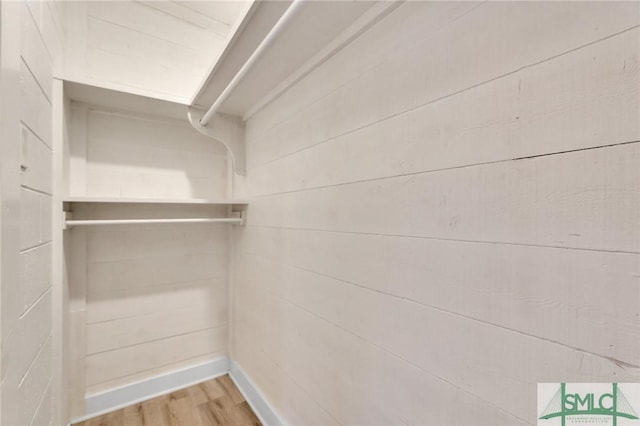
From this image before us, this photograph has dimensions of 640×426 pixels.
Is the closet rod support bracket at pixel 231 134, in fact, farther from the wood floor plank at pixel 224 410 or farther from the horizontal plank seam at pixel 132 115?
the wood floor plank at pixel 224 410

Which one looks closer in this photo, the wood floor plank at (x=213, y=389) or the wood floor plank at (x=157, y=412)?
the wood floor plank at (x=157, y=412)

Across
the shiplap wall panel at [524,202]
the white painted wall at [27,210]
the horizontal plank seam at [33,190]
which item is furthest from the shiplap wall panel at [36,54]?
the shiplap wall panel at [524,202]

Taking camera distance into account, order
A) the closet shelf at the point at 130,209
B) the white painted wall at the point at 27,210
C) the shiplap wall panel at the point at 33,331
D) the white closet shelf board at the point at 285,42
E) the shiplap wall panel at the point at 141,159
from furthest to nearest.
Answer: the shiplap wall panel at the point at 141,159 < the closet shelf at the point at 130,209 < the white closet shelf board at the point at 285,42 < the shiplap wall panel at the point at 33,331 < the white painted wall at the point at 27,210

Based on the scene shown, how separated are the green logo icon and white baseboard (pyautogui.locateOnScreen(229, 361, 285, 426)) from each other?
117 centimetres

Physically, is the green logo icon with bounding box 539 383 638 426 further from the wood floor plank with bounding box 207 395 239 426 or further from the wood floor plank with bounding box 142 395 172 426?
the wood floor plank with bounding box 142 395 172 426

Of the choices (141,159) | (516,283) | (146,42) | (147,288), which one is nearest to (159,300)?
(147,288)

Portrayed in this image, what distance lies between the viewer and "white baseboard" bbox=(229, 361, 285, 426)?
4.50 feet

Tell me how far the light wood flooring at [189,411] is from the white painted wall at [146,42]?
5.42ft

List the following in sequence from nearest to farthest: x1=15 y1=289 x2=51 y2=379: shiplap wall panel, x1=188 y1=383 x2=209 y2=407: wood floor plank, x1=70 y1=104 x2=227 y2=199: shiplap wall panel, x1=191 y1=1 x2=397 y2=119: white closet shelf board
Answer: x1=15 y1=289 x2=51 y2=379: shiplap wall panel → x1=191 y1=1 x2=397 y2=119: white closet shelf board → x1=70 y1=104 x2=227 y2=199: shiplap wall panel → x1=188 y1=383 x2=209 y2=407: wood floor plank

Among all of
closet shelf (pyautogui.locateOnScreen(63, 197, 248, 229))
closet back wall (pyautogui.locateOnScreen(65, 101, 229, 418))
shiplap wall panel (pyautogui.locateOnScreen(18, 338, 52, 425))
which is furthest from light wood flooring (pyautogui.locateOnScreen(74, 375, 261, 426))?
closet shelf (pyautogui.locateOnScreen(63, 197, 248, 229))

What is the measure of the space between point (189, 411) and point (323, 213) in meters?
1.36

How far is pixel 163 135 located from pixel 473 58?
5.50ft

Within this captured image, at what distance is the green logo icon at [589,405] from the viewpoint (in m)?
0.45

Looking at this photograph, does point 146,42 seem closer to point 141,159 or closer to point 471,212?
point 141,159
